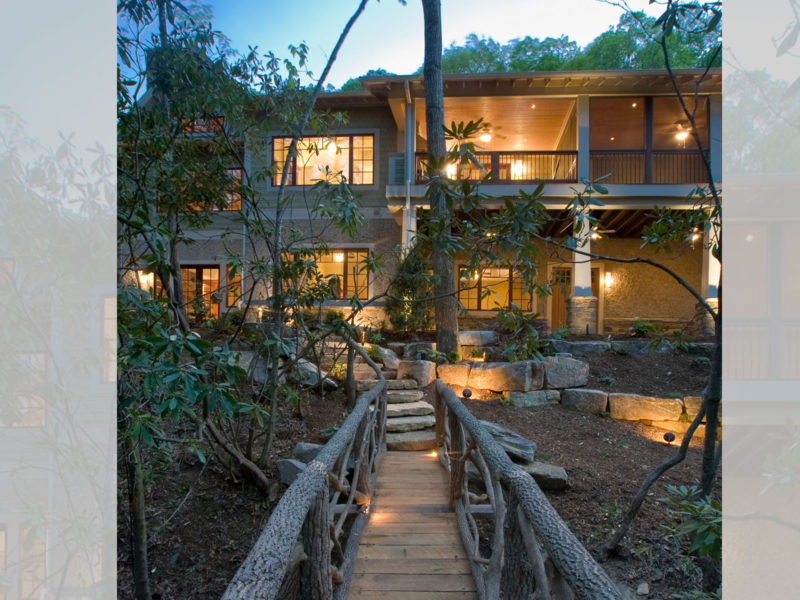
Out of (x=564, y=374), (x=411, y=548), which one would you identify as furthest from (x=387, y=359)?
(x=411, y=548)

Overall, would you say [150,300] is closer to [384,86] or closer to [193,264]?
[384,86]

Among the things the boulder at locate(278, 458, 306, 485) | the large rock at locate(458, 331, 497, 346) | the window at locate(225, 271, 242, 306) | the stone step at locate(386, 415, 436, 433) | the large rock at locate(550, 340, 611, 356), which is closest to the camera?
the window at locate(225, 271, 242, 306)

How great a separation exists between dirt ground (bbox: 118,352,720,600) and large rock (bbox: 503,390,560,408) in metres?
0.40

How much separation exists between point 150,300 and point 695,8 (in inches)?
141

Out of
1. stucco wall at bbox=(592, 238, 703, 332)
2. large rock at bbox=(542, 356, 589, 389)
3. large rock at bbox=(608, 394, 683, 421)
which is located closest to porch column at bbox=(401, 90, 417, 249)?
large rock at bbox=(542, 356, 589, 389)

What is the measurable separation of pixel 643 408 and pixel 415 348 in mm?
3792

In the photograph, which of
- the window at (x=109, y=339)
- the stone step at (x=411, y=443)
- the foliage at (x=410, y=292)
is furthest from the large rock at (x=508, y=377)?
the window at (x=109, y=339)

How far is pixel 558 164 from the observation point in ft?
32.2

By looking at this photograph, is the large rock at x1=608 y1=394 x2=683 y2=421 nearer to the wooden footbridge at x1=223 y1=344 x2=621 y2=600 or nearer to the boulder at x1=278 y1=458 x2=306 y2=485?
the wooden footbridge at x1=223 y1=344 x2=621 y2=600

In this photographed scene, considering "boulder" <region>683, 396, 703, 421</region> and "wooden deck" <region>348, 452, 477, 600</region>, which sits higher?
"boulder" <region>683, 396, 703, 421</region>

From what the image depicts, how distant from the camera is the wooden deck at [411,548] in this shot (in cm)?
235

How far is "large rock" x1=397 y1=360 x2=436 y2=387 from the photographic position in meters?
6.76

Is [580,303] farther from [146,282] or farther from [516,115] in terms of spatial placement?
[146,282]

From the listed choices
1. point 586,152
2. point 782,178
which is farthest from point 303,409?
point 782,178
